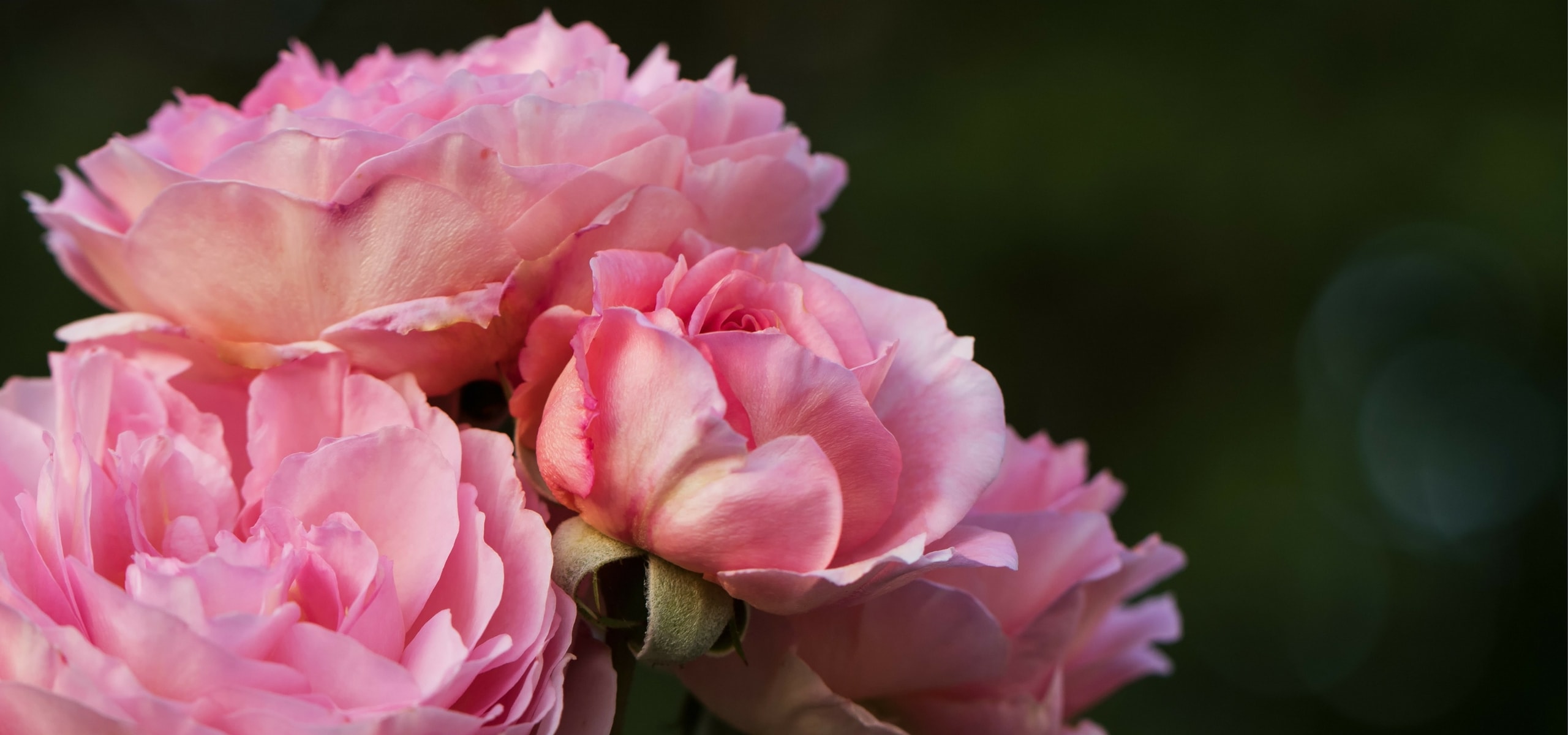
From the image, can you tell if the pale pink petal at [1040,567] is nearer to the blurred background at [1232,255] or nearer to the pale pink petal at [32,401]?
the pale pink petal at [32,401]

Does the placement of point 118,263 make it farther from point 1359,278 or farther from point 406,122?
point 1359,278

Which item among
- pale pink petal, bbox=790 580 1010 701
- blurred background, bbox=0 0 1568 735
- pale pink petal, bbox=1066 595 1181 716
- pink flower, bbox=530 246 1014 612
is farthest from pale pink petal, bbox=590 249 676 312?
blurred background, bbox=0 0 1568 735

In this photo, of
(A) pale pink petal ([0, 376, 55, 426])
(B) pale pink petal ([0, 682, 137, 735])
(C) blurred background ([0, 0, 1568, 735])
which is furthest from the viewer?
(C) blurred background ([0, 0, 1568, 735])

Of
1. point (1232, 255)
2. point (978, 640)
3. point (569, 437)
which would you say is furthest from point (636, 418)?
point (1232, 255)

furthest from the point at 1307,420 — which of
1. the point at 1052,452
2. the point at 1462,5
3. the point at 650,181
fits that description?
the point at 650,181

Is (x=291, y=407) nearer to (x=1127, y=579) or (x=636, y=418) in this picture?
(x=636, y=418)

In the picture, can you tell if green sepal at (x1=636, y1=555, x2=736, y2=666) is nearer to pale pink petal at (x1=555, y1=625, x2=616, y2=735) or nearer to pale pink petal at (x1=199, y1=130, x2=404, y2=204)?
pale pink petal at (x1=555, y1=625, x2=616, y2=735)

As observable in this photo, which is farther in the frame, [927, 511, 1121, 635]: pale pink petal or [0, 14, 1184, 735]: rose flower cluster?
[927, 511, 1121, 635]: pale pink petal

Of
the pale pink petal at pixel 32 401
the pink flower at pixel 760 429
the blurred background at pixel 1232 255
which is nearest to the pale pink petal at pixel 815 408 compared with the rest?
the pink flower at pixel 760 429
